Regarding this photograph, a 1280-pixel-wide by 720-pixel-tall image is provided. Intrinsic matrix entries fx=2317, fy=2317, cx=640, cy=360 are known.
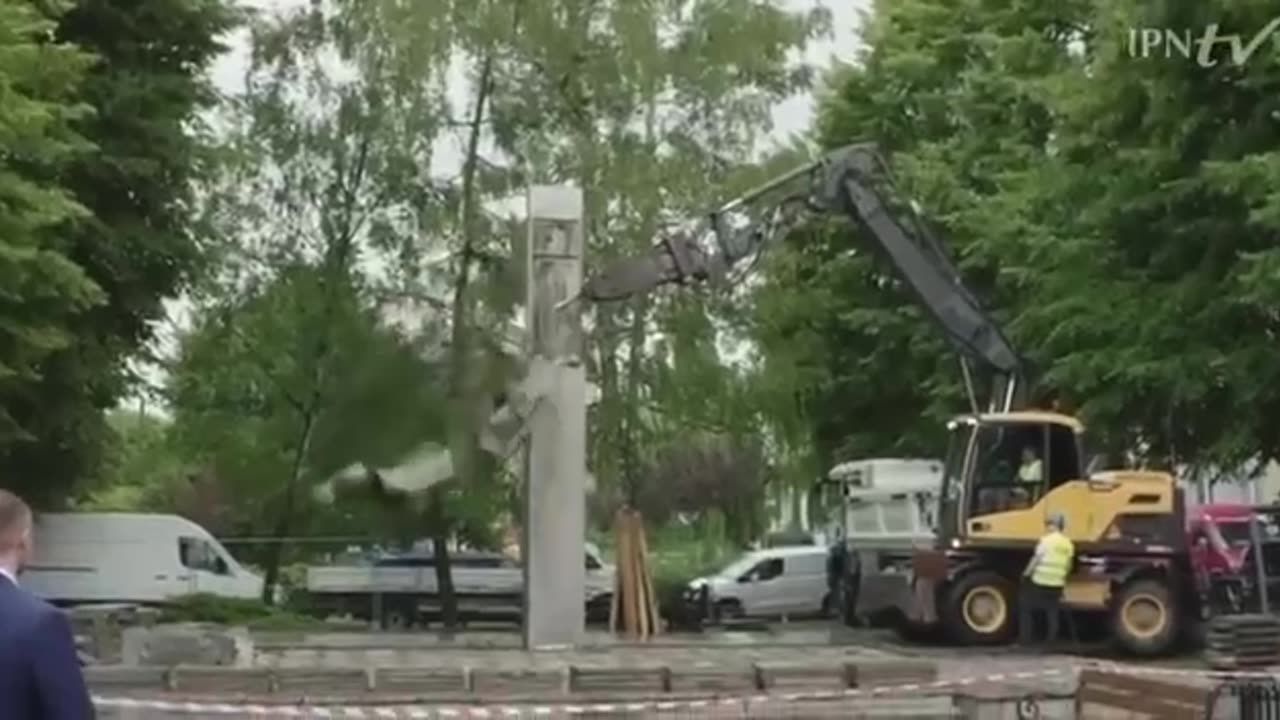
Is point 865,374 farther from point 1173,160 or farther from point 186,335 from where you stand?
point 1173,160

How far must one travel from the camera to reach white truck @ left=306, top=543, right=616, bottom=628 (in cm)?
4338

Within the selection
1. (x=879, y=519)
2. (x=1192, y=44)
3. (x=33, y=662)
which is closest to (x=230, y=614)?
(x=879, y=519)

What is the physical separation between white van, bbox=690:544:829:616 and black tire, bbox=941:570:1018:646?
13822mm

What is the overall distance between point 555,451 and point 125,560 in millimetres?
14842

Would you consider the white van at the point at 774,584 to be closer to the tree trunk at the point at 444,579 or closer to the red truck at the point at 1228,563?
the tree trunk at the point at 444,579

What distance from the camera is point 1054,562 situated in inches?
1140

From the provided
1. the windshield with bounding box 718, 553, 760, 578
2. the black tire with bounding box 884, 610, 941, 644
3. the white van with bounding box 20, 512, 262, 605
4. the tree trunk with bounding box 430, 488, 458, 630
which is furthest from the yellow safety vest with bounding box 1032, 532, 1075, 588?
the white van with bounding box 20, 512, 262, 605

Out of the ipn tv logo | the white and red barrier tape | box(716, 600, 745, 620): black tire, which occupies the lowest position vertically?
the white and red barrier tape

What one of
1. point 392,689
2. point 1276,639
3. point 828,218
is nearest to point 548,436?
point 828,218

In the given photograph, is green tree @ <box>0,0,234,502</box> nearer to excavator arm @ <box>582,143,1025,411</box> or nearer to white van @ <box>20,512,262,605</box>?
white van @ <box>20,512,262,605</box>

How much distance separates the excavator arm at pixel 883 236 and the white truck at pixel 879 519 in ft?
10.8

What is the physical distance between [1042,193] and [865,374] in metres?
12.5

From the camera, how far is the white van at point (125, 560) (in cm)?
4156

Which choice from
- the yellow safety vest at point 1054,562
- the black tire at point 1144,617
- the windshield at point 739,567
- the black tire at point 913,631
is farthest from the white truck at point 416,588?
the black tire at point 1144,617
